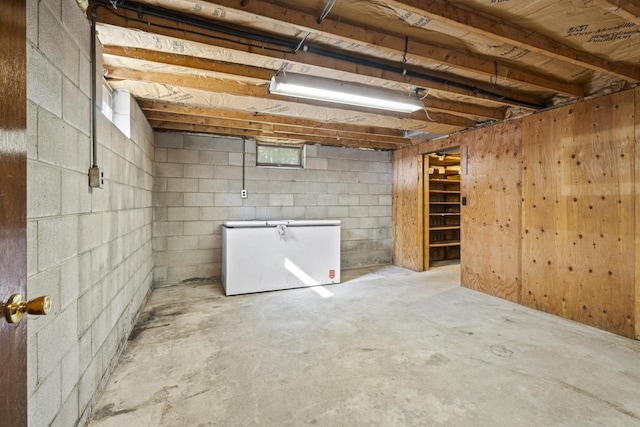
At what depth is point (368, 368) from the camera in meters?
1.98

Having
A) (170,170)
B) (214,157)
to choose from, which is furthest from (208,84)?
(170,170)

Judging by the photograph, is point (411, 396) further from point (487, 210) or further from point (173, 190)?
point (173, 190)

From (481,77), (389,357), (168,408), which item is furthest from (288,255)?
(481,77)

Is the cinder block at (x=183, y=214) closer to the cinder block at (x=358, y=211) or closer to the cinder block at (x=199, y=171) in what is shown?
the cinder block at (x=199, y=171)

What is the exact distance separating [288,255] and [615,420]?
3060mm

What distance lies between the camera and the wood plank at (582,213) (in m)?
2.45

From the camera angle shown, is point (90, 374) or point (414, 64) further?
point (414, 64)

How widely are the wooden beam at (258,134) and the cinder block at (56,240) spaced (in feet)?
8.36

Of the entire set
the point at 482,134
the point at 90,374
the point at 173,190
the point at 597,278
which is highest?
the point at 482,134

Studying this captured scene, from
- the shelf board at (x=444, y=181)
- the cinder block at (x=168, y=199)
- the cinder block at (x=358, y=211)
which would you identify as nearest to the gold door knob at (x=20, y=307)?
the cinder block at (x=168, y=199)

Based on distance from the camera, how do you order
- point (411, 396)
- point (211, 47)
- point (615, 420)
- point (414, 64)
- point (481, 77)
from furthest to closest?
1. point (481, 77)
2. point (414, 64)
3. point (211, 47)
4. point (411, 396)
5. point (615, 420)

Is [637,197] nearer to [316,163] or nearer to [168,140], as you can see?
[316,163]

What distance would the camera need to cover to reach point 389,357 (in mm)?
2121

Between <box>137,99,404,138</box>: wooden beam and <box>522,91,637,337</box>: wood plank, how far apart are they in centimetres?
191
